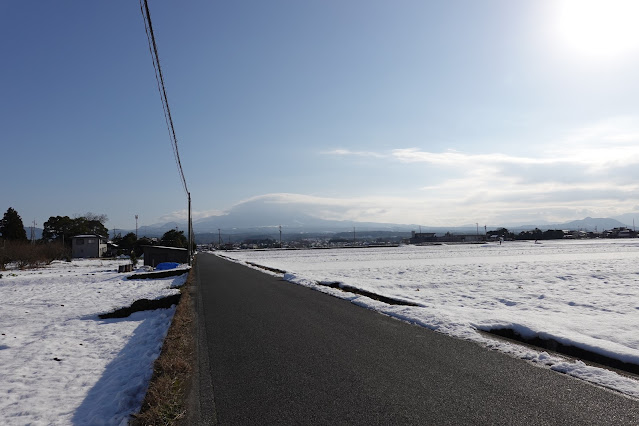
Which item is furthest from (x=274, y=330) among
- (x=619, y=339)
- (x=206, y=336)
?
(x=619, y=339)

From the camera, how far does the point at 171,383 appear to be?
4617mm

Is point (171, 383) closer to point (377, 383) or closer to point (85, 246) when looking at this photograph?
point (377, 383)

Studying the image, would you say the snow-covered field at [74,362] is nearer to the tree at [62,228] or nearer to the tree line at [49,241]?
the tree line at [49,241]

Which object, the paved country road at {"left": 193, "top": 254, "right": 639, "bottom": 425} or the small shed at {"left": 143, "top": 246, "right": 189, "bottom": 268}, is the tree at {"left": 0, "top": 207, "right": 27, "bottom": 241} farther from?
the paved country road at {"left": 193, "top": 254, "right": 639, "bottom": 425}

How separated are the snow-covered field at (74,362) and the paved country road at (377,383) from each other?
1.03 meters

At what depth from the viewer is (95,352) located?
7.60 m

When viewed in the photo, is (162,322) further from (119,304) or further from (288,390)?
(288,390)

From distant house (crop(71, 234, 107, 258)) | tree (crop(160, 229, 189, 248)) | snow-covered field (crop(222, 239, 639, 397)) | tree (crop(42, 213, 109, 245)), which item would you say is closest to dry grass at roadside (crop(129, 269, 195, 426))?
snow-covered field (crop(222, 239, 639, 397))

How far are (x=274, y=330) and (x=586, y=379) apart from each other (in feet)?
16.0

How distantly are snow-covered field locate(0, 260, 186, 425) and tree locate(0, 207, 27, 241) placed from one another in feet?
173

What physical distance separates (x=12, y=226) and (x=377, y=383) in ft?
222

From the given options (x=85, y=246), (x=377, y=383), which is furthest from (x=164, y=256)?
(x=377, y=383)

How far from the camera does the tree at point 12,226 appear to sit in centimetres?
5594

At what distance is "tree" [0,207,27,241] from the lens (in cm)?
5594
